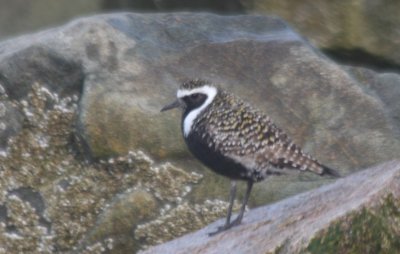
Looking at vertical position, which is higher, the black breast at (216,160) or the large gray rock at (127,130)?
the black breast at (216,160)

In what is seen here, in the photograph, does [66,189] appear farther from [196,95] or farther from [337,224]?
[337,224]

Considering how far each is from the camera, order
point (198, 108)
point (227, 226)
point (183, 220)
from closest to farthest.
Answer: point (227, 226) < point (198, 108) < point (183, 220)

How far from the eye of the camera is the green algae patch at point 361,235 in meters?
6.95

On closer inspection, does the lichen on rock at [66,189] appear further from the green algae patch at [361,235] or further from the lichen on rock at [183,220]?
the green algae patch at [361,235]

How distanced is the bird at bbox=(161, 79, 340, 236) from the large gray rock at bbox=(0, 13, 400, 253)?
4.95ft

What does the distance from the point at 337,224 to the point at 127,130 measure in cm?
412

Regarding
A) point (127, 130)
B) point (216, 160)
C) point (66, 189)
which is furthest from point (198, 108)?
point (66, 189)

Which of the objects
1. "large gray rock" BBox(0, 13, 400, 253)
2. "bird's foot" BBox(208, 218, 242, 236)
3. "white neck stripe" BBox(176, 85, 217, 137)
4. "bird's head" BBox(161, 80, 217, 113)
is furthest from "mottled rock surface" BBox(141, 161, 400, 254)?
"large gray rock" BBox(0, 13, 400, 253)

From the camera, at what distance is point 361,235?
22.8ft

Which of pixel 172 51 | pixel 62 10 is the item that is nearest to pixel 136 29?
pixel 172 51

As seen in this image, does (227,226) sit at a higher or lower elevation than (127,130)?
higher

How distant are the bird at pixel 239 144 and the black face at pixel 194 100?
35mm

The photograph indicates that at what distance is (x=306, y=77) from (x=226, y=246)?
360 cm

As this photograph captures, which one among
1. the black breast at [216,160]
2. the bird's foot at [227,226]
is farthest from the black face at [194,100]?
the bird's foot at [227,226]
